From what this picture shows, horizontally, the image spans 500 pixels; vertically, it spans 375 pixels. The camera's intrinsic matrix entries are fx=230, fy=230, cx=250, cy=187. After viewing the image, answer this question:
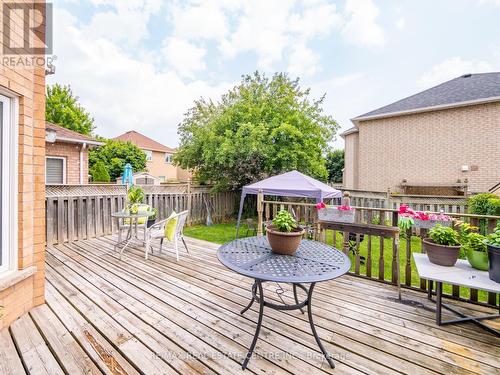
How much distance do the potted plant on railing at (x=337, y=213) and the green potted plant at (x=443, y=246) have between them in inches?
41.5

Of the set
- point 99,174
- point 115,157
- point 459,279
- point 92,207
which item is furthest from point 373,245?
point 115,157

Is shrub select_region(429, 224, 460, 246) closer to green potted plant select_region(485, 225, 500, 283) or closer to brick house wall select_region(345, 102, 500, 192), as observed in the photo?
green potted plant select_region(485, 225, 500, 283)

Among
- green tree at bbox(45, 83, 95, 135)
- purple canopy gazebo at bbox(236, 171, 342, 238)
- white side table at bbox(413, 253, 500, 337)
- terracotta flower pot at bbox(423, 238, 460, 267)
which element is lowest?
white side table at bbox(413, 253, 500, 337)

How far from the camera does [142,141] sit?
2564 cm

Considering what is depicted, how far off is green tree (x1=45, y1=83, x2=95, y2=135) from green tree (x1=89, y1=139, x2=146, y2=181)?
4188 mm

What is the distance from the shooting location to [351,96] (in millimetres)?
11375

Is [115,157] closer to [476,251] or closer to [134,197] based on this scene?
[134,197]

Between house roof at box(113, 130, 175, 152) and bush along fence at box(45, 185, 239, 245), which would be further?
house roof at box(113, 130, 175, 152)

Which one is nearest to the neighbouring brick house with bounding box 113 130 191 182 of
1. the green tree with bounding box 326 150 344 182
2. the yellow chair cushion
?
the green tree with bounding box 326 150 344 182

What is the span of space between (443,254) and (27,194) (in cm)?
449

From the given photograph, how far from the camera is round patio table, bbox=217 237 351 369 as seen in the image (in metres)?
1.74

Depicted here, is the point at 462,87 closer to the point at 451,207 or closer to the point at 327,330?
the point at 451,207

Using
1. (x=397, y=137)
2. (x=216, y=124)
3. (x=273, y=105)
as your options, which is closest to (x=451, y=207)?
(x=397, y=137)

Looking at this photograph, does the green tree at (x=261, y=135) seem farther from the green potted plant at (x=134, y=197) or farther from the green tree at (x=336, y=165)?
the green tree at (x=336, y=165)
